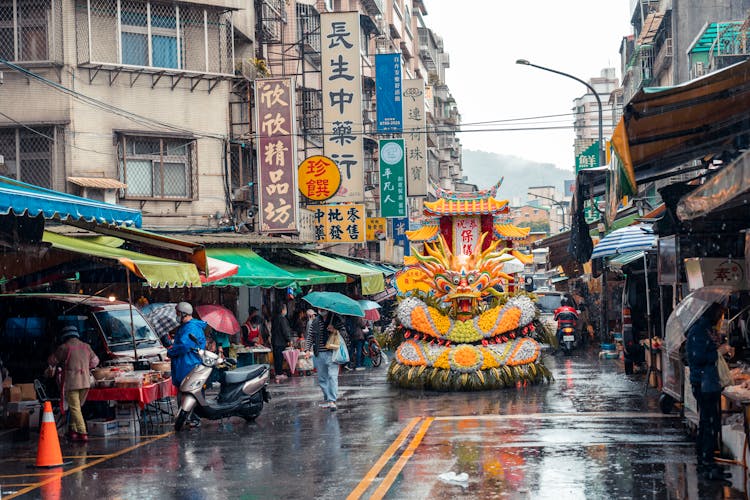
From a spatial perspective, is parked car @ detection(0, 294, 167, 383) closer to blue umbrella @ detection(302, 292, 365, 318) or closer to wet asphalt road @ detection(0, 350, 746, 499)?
wet asphalt road @ detection(0, 350, 746, 499)

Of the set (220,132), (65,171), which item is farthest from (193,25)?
(65,171)

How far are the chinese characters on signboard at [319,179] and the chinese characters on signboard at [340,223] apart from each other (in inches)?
130

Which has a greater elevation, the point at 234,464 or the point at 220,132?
the point at 220,132

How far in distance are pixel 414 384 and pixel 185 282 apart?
6.10 m

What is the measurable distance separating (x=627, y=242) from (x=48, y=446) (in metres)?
12.1

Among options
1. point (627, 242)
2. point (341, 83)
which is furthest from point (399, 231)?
point (627, 242)

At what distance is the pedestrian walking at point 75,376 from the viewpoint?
14.2 m

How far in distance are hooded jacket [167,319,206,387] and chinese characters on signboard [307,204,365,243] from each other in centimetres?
1647

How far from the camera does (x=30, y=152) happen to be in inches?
1003

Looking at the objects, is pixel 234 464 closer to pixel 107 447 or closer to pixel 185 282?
pixel 107 447

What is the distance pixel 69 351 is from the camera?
1428 cm

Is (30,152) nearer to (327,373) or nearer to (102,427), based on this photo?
(327,373)

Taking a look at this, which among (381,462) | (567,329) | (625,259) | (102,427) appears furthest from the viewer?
(567,329)

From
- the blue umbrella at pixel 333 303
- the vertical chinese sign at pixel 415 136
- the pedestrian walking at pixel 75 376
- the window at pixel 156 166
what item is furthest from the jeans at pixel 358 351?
the vertical chinese sign at pixel 415 136
